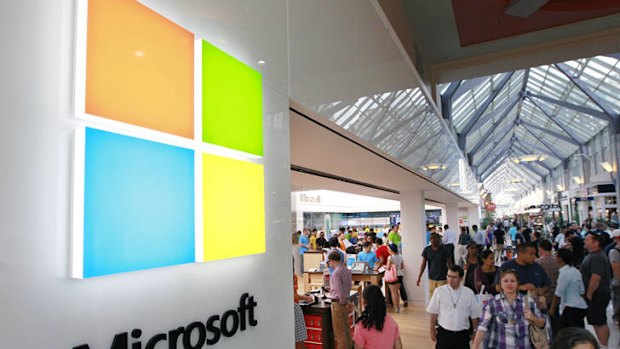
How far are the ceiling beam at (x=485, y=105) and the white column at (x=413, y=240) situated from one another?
8789 millimetres

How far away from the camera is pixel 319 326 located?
6.17m

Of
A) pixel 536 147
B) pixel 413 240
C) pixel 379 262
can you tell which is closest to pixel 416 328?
pixel 379 262

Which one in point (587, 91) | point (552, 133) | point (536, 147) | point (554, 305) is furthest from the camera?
point (536, 147)

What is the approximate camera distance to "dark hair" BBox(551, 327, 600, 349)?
2.29 m

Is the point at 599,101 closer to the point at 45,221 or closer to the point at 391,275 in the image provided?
the point at 391,275

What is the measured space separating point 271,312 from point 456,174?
41.3 ft

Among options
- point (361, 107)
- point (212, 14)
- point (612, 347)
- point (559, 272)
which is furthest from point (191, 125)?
point (612, 347)

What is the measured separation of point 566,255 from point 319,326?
3614mm

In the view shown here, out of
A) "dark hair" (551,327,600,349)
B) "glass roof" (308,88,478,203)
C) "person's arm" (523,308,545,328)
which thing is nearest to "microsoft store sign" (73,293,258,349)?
"glass roof" (308,88,478,203)

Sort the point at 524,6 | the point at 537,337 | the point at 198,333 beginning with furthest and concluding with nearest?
the point at 524,6 → the point at 537,337 → the point at 198,333

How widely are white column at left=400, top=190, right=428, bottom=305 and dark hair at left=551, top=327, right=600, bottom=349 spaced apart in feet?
25.9

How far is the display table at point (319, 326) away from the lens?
611 centimetres

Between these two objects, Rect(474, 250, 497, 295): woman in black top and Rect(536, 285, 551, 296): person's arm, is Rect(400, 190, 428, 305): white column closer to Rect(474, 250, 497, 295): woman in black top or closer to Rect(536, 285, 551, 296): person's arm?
Rect(474, 250, 497, 295): woman in black top

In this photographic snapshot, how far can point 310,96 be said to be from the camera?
7.99 ft
